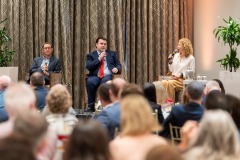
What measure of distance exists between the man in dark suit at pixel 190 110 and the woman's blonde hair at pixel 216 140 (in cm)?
200

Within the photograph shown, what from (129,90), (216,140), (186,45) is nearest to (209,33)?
(186,45)

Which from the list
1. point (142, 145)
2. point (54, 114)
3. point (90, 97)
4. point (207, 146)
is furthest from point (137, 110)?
point (90, 97)

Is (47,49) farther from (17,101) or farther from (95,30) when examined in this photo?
(17,101)

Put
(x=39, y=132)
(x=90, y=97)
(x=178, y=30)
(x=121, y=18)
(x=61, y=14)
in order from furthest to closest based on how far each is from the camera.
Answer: (x=178, y=30), (x=121, y=18), (x=61, y=14), (x=90, y=97), (x=39, y=132)

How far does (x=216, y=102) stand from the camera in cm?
388

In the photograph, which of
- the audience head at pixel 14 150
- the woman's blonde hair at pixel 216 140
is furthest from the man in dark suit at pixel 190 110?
the audience head at pixel 14 150

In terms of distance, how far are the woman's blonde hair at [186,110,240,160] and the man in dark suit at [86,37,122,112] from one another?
21.2 feet

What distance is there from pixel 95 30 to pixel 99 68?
1474mm

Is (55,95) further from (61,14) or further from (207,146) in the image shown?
(61,14)

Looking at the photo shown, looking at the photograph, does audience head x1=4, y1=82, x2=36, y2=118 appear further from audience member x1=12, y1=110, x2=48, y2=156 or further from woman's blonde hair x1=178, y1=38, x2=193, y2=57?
woman's blonde hair x1=178, y1=38, x2=193, y2=57

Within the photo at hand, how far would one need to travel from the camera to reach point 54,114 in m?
3.89

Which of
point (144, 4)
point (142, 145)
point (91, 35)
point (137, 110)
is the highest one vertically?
point (144, 4)

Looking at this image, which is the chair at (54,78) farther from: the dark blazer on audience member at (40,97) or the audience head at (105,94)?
the audience head at (105,94)

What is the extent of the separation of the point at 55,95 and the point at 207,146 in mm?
1724
